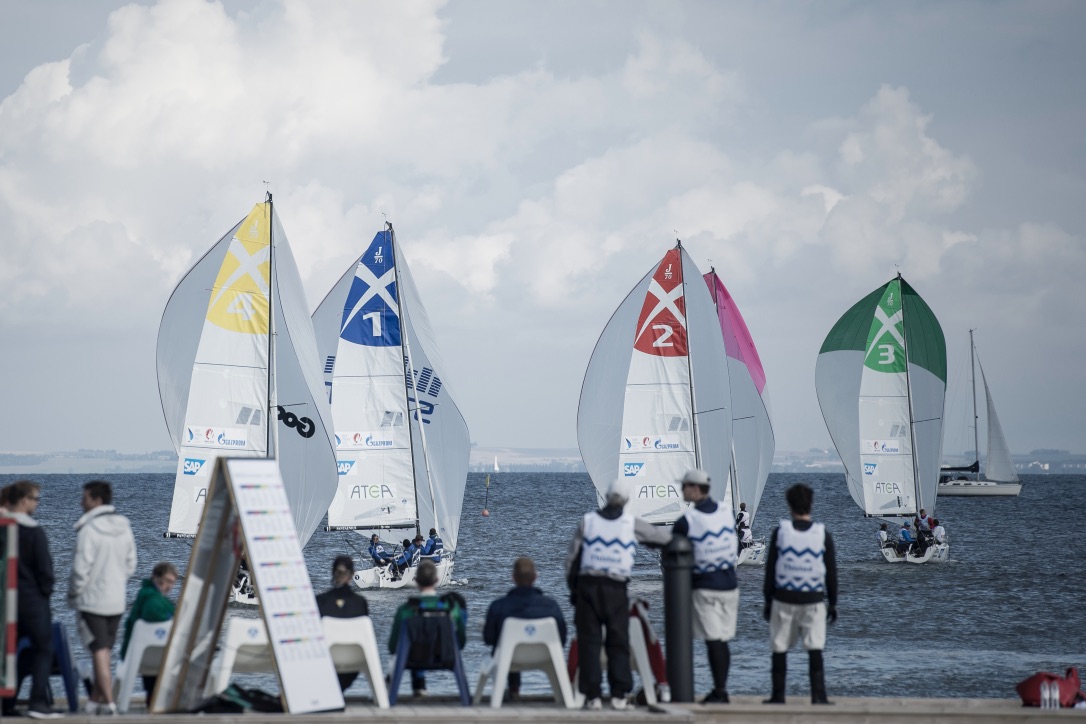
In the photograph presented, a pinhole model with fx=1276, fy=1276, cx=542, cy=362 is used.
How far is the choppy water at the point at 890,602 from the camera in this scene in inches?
685

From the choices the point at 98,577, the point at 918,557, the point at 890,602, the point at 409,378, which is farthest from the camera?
the point at 918,557

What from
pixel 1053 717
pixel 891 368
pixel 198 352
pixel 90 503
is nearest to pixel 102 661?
pixel 90 503

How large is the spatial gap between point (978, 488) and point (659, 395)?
3227 inches

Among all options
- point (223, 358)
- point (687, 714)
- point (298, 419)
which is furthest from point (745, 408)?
point (687, 714)

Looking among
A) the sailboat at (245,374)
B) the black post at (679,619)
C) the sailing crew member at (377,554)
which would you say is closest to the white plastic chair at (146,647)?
the black post at (679,619)

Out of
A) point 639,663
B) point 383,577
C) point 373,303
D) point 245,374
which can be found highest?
point 373,303

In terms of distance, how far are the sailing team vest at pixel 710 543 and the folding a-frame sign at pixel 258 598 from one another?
2.62m

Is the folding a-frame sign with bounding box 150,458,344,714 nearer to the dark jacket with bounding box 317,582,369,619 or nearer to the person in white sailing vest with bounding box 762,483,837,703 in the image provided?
the dark jacket with bounding box 317,582,369,619

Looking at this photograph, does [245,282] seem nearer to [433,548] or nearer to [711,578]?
[433,548]

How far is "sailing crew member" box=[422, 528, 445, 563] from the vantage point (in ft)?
95.2

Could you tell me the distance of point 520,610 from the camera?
28.1 feet

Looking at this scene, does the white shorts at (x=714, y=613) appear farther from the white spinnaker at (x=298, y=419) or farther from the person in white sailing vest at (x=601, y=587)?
the white spinnaker at (x=298, y=419)

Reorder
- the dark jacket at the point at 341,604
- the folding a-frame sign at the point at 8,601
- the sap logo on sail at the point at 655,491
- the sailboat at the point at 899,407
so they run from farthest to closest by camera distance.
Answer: the sailboat at the point at 899,407 → the sap logo on sail at the point at 655,491 → the dark jacket at the point at 341,604 → the folding a-frame sign at the point at 8,601

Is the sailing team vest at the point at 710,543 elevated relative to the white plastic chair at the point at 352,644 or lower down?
elevated
